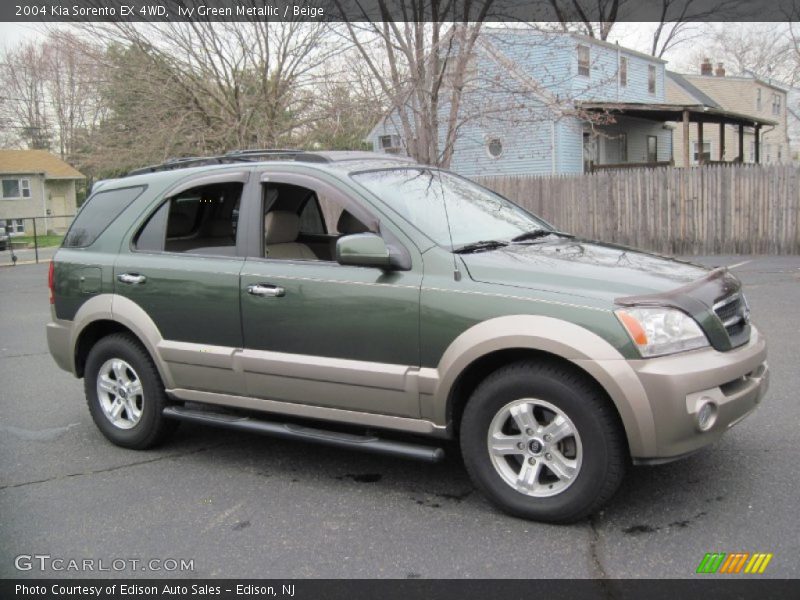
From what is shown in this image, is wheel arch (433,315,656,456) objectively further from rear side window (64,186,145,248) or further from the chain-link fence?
the chain-link fence

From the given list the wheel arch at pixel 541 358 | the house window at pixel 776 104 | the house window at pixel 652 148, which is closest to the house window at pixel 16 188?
the house window at pixel 652 148

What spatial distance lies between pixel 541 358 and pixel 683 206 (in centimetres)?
1529

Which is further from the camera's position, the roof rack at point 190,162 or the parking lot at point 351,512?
the roof rack at point 190,162

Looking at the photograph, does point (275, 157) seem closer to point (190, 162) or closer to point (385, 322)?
point (190, 162)

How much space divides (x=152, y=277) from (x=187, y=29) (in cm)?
1505

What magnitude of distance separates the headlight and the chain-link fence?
21.3 m

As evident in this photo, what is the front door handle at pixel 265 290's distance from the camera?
4.51 meters

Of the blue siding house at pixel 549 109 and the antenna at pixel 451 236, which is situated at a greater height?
the blue siding house at pixel 549 109

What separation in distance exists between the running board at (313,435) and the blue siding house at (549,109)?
12822 millimetres

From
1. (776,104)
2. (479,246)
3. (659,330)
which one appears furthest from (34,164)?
(659,330)

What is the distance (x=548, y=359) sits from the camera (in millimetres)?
3826

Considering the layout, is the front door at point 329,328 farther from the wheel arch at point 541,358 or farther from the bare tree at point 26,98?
the bare tree at point 26,98
